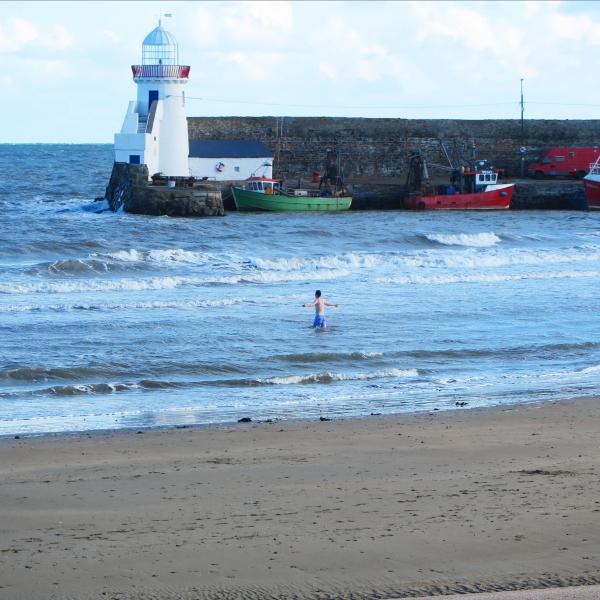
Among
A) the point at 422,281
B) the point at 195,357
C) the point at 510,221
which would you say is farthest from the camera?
the point at 510,221

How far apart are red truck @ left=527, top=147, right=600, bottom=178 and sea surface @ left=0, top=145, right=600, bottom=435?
1318 centimetres

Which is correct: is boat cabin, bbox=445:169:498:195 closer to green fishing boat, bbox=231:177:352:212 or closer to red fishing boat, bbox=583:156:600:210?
red fishing boat, bbox=583:156:600:210

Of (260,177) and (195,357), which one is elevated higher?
(260,177)

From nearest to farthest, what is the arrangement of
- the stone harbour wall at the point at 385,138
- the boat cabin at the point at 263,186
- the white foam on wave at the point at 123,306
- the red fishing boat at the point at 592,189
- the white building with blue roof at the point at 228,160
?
the white foam on wave at the point at 123,306 < the boat cabin at the point at 263,186 < the white building with blue roof at the point at 228,160 < the red fishing boat at the point at 592,189 < the stone harbour wall at the point at 385,138

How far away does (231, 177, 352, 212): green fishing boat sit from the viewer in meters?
42.3

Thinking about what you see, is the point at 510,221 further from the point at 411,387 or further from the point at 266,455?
the point at 266,455

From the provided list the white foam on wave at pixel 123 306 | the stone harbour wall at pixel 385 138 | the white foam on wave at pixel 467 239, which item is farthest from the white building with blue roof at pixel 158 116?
the white foam on wave at pixel 123 306

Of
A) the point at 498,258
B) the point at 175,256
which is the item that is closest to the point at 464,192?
the point at 498,258

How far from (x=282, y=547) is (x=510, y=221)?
35991mm

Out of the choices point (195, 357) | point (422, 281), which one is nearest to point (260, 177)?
point (422, 281)

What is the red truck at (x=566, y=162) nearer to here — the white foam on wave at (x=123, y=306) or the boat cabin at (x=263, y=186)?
the boat cabin at (x=263, y=186)

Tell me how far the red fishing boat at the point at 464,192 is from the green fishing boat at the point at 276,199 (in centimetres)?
356

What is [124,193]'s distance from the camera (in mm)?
41688

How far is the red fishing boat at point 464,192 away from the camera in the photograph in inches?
1772
